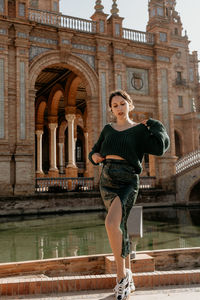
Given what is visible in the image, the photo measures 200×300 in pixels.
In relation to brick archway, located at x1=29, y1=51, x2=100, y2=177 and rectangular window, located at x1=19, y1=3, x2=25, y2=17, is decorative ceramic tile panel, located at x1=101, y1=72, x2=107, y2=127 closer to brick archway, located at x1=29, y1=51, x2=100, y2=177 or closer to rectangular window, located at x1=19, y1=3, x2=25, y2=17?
brick archway, located at x1=29, y1=51, x2=100, y2=177

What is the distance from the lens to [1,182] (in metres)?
14.8

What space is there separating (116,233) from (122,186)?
1.38 feet

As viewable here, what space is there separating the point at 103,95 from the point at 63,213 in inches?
259

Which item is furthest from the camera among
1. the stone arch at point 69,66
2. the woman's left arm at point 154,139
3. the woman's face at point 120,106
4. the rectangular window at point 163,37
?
the rectangular window at point 163,37

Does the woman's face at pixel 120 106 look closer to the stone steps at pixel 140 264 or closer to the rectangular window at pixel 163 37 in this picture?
the stone steps at pixel 140 264

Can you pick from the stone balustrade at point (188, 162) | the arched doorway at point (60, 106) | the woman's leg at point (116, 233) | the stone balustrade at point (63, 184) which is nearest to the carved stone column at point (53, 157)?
the arched doorway at point (60, 106)

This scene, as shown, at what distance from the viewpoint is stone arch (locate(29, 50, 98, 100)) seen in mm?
16453

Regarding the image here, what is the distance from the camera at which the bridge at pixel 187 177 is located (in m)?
18.2

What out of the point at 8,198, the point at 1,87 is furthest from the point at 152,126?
the point at 1,87

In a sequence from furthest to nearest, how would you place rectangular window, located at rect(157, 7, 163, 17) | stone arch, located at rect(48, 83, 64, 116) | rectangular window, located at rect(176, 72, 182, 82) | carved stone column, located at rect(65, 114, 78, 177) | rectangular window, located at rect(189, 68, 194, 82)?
1. rectangular window, located at rect(189, 68, 194, 82)
2. rectangular window, located at rect(176, 72, 182, 82)
3. rectangular window, located at rect(157, 7, 163, 17)
4. stone arch, located at rect(48, 83, 64, 116)
5. carved stone column, located at rect(65, 114, 78, 177)

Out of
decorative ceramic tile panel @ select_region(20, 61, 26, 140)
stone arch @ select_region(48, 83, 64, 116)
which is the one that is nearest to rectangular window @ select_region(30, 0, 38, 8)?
stone arch @ select_region(48, 83, 64, 116)

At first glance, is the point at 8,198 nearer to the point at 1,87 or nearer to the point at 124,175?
the point at 1,87

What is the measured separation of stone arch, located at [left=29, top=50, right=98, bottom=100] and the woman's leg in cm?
1439

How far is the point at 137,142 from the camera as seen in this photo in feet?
10.1
